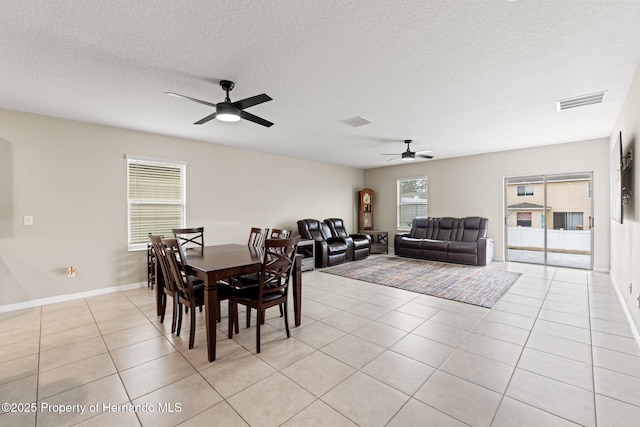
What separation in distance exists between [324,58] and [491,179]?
5930 millimetres

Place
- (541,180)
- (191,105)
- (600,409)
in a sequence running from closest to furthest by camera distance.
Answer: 1. (600,409)
2. (191,105)
3. (541,180)

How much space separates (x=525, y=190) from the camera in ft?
21.0

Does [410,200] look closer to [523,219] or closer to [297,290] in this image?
[523,219]

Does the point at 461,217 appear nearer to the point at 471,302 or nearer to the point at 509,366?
the point at 471,302

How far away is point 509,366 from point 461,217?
18.1 feet

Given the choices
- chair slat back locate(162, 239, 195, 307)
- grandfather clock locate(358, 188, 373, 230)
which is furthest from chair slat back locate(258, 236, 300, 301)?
grandfather clock locate(358, 188, 373, 230)

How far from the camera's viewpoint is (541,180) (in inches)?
242

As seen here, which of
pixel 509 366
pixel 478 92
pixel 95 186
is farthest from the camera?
pixel 95 186

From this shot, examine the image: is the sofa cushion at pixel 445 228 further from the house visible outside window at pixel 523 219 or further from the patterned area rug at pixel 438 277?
the house visible outside window at pixel 523 219

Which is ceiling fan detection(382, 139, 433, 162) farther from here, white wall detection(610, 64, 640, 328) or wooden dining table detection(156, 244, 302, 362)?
wooden dining table detection(156, 244, 302, 362)

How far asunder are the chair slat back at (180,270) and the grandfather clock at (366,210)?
6.67 meters

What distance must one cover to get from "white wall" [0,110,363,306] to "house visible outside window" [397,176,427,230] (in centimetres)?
491

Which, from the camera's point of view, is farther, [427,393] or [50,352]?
[50,352]

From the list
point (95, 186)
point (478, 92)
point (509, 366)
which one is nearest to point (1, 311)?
point (95, 186)
